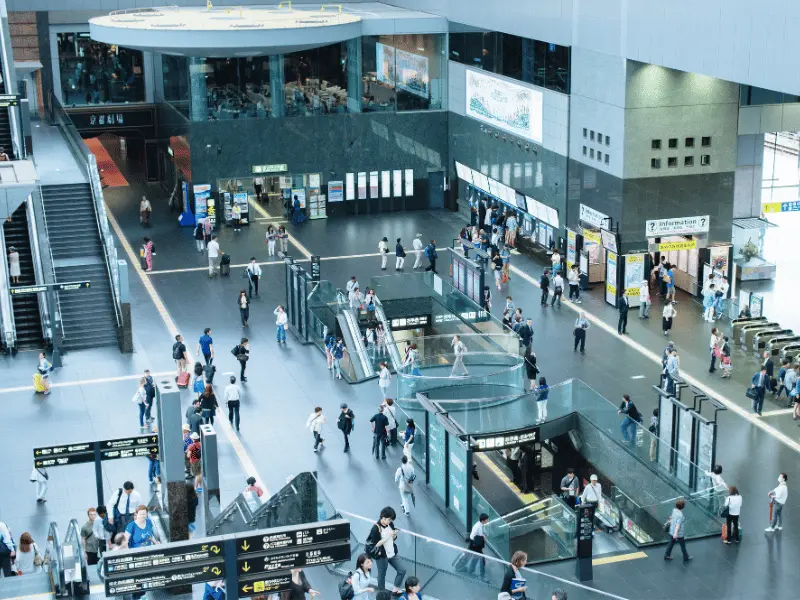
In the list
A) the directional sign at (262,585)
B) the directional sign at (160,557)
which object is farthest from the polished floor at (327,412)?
the directional sign at (160,557)

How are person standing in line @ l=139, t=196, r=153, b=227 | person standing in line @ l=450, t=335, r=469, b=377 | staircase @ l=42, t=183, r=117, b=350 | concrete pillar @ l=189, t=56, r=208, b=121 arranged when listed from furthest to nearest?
1. person standing in line @ l=139, t=196, r=153, b=227
2. concrete pillar @ l=189, t=56, r=208, b=121
3. staircase @ l=42, t=183, r=117, b=350
4. person standing in line @ l=450, t=335, r=469, b=377

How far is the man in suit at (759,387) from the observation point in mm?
28922

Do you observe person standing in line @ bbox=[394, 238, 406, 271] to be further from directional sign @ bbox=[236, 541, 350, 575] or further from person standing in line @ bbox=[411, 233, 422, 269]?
directional sign @ bbox=[236, 541, 350, 575]

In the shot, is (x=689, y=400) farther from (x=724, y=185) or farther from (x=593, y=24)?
(x=593, y=24)

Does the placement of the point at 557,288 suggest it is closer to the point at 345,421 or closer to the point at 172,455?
the point at 345,421

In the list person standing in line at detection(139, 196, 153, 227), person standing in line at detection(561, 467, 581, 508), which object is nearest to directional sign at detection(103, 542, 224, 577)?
person standing in line at detection(561, 467, 581, 508)

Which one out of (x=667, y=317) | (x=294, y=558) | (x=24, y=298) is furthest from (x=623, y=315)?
(x=294, y=558)

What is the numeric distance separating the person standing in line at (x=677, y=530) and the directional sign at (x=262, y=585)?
32.5 ft

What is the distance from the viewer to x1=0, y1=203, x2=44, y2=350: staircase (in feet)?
112

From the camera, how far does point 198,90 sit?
48.4 meters

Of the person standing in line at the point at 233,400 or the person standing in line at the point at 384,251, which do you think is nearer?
the person standing in line at the point at 233,400

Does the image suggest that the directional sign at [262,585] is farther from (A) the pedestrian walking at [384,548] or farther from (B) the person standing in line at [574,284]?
(B) the person standing in line at [574,284]

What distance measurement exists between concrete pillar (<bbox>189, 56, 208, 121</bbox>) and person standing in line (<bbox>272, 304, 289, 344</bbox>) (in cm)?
1620

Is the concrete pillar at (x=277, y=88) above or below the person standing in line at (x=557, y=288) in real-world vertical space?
above
